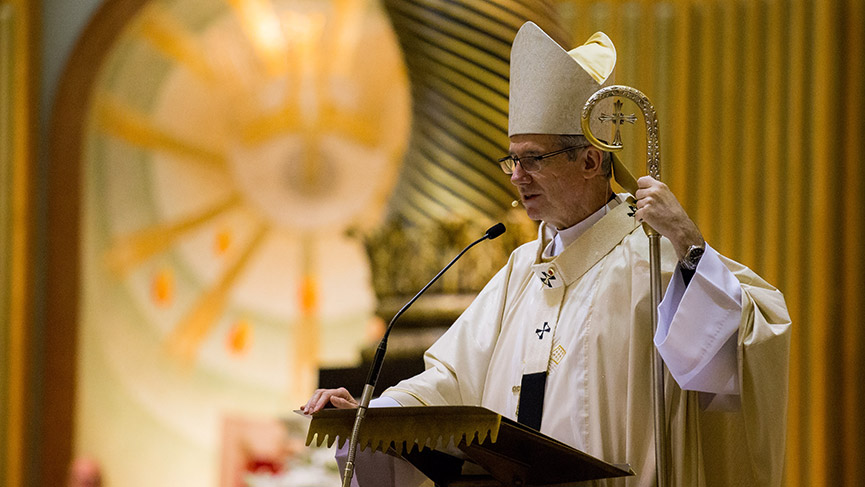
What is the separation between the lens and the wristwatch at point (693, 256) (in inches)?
88.4

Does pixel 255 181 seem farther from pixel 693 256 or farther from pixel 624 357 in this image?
pixel 693 256

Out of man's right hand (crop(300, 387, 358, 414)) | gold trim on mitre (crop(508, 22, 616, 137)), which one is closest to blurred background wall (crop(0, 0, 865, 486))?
gold trim on mitre (crop(508, 22, 616, 137))

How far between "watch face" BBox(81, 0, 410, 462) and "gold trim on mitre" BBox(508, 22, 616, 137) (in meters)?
4.67

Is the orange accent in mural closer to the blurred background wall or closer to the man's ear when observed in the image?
the blurred background wall

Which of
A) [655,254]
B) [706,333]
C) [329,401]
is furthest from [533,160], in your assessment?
[329,401]

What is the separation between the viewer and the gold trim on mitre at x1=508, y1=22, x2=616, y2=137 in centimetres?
258

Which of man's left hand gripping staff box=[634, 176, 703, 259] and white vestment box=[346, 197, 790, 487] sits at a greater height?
man's left hand gripping staff box=[634, 176, 703, 259]

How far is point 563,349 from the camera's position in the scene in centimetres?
257

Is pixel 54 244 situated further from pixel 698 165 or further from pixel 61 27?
pixel 698 165

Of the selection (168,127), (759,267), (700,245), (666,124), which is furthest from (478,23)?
(700,245)

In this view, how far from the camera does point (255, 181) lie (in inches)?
293

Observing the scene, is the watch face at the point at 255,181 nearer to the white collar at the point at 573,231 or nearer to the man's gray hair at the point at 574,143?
the white collar at the point at 573,231

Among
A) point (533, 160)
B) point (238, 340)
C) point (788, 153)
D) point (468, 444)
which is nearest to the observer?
point (468, 444)

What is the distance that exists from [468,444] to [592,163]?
2.87 feet
